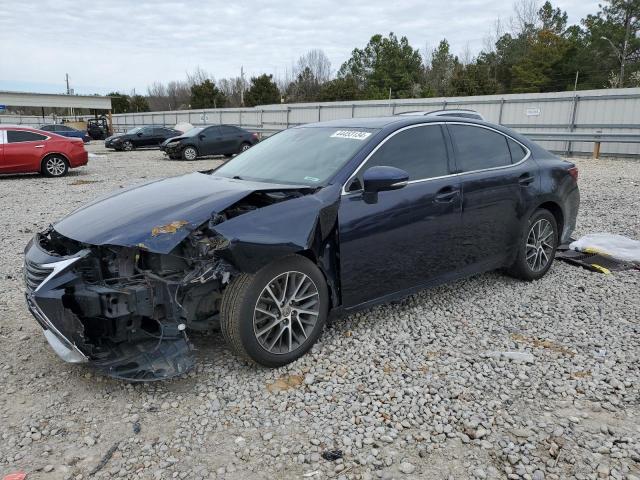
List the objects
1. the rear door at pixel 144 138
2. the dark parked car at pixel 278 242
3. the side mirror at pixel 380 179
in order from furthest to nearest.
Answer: the rear door at pixel 144 138 → the side mirror at pixel 380 179 → the dark parked car at pixel 278 242

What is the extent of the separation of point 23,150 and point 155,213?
43.1ft

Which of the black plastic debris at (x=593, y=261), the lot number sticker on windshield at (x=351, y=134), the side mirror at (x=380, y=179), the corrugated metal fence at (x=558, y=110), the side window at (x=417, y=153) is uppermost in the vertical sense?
the corrugated metal fence at (x=558, y=110)

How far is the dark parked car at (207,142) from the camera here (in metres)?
19.8

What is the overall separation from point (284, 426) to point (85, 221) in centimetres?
190

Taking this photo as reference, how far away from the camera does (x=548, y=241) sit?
5242 mm

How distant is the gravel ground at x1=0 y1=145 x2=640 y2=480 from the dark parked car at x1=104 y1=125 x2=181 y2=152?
22504 millimetres

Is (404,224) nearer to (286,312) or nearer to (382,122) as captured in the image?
(382,122)

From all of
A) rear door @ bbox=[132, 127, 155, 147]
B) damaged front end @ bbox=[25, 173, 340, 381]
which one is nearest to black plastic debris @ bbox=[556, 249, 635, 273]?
damaged front end @ bbox=[25, 173, 340, 381]

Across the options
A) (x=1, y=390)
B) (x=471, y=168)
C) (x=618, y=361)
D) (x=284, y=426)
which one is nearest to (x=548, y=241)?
(x=471, y=168)

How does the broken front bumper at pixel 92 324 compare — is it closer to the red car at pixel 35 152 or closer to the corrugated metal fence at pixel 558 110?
the red car at pixel 35 152

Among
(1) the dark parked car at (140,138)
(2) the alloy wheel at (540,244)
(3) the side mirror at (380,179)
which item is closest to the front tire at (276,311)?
(3) the side mirror at (380,179)

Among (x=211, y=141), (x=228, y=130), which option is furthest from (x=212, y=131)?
(x=228, y=130)

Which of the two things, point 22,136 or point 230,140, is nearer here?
point 22,136

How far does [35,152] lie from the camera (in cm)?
1423
